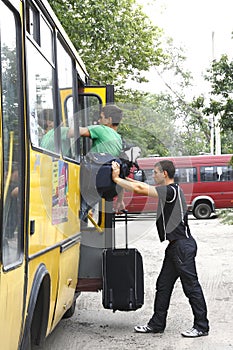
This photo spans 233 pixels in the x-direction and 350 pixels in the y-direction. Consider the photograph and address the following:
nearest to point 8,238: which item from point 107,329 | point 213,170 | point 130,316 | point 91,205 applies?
point 91,205

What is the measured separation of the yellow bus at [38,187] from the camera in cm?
405

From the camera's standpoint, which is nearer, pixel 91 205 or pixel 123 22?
pixel 91 205

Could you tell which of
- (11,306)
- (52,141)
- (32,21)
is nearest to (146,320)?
(52,141)

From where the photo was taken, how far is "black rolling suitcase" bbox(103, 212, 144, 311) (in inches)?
295

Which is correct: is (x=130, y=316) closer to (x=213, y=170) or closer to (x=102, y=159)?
(x=102, y=159)

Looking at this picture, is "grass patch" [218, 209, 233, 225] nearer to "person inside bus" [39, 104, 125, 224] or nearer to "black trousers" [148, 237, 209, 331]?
"black trousers" [148, 237, 209, 331]

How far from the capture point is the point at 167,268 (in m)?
7.74

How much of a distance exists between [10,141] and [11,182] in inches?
9.1

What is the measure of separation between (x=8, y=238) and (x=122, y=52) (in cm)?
2060

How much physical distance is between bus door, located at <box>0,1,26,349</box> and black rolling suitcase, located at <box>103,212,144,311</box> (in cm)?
314

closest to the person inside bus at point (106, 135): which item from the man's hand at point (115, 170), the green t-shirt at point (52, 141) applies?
the man's hand at point (115, 170)

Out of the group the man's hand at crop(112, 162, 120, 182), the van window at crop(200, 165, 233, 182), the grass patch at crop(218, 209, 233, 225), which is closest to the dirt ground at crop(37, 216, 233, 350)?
the man's hand at crop(112, 162, 120, 182)

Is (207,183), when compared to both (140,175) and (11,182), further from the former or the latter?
(11,182)

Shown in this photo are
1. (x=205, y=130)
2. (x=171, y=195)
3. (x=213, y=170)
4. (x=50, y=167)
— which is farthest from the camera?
(x=205, y=130)
